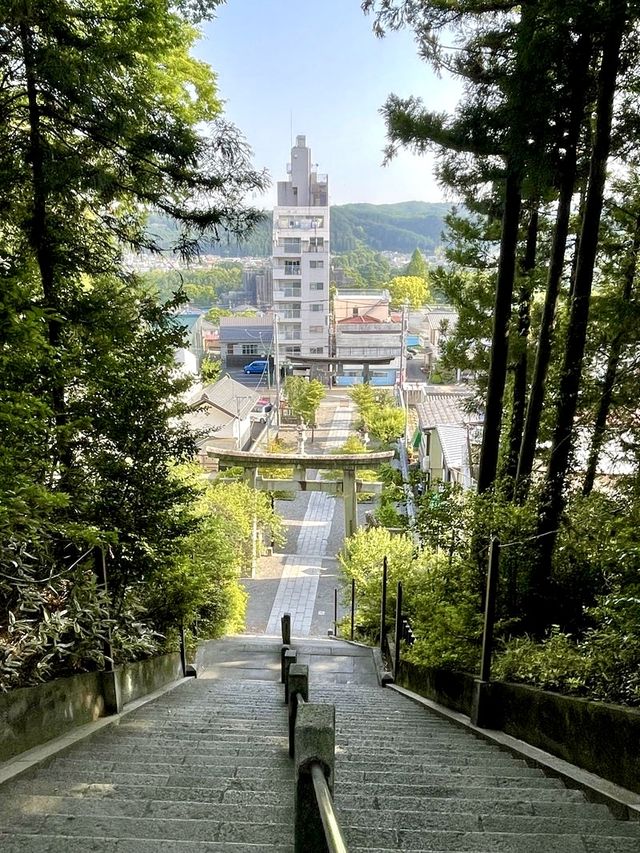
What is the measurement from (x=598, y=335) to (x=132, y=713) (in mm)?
6891

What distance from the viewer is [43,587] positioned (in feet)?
16.5

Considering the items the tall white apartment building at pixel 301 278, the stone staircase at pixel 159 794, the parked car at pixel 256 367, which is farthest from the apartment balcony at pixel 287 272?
the stone staircase at pixel 159 794

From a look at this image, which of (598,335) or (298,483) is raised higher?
(598,335)

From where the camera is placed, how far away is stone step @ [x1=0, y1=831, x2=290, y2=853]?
245 centimetres

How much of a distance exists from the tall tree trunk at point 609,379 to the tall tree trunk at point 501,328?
44.0 inches

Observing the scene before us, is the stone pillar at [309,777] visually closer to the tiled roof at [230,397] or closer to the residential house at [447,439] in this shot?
the residential house at [447,439]

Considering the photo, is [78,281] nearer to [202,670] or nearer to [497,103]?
[497,103]

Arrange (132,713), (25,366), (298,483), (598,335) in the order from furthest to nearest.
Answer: (298,483)
(598,335)
(132,713)
(25,366)

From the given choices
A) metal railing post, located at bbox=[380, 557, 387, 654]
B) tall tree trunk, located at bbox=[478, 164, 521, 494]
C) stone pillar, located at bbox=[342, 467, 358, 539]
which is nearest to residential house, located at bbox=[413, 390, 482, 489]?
stone pillar, located at bbox=[342, 467, 358, 539]

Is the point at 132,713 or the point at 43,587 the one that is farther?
the point at 132,713

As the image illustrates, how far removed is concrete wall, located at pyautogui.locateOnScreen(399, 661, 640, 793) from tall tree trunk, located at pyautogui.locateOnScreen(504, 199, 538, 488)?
12.6 feet

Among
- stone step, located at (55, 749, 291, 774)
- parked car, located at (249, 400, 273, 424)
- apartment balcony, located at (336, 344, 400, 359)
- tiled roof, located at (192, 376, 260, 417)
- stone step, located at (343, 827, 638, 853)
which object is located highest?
stone step, located at (343, 827, 638, 853)

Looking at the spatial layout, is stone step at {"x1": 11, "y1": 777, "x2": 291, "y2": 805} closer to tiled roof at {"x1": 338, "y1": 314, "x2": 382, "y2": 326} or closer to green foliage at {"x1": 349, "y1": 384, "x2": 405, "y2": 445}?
green foliage at {"x1": 349, "y1": 384, "x2": 405, "y2": 445}

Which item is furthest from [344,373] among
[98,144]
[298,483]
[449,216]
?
[98,144]
